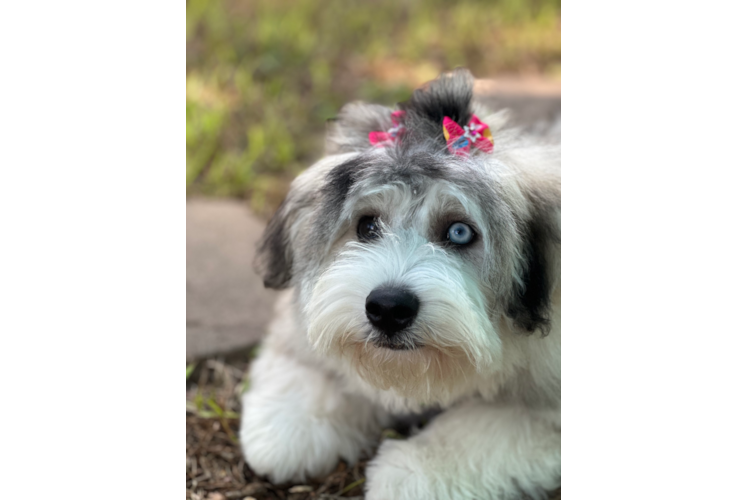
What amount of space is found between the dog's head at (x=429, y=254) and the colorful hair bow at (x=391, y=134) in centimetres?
5

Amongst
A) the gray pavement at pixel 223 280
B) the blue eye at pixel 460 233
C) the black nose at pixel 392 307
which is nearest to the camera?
the black nose at pixel 392 307

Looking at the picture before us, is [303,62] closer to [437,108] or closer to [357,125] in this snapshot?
[357,125]

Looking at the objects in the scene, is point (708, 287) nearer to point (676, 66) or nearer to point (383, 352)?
point (676, 66)

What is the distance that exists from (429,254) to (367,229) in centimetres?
34

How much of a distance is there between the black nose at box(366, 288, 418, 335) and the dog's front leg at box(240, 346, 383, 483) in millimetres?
1023

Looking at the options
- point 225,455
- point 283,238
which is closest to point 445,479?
point 225,455

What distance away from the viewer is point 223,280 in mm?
4605

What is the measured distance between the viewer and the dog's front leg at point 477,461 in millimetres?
2871

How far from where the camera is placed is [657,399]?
2213mm

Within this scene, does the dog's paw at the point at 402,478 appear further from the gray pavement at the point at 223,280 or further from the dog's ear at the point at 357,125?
the gray pavement at the point at 223,280

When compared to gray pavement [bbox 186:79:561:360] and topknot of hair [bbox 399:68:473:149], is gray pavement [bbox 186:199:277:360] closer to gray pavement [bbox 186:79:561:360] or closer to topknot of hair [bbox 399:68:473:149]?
gray pavement [bbox 186:79:561:360]

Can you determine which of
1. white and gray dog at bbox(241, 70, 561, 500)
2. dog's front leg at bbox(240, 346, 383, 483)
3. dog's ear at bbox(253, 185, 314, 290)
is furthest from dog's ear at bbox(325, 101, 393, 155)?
dog's front leg at bbox(240, 346, 383, 483)

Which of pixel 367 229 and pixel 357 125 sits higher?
pixel 357 125

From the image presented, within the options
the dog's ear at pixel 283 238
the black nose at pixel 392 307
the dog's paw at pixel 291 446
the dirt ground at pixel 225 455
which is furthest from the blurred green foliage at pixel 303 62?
the black nose at pixel 392 307
